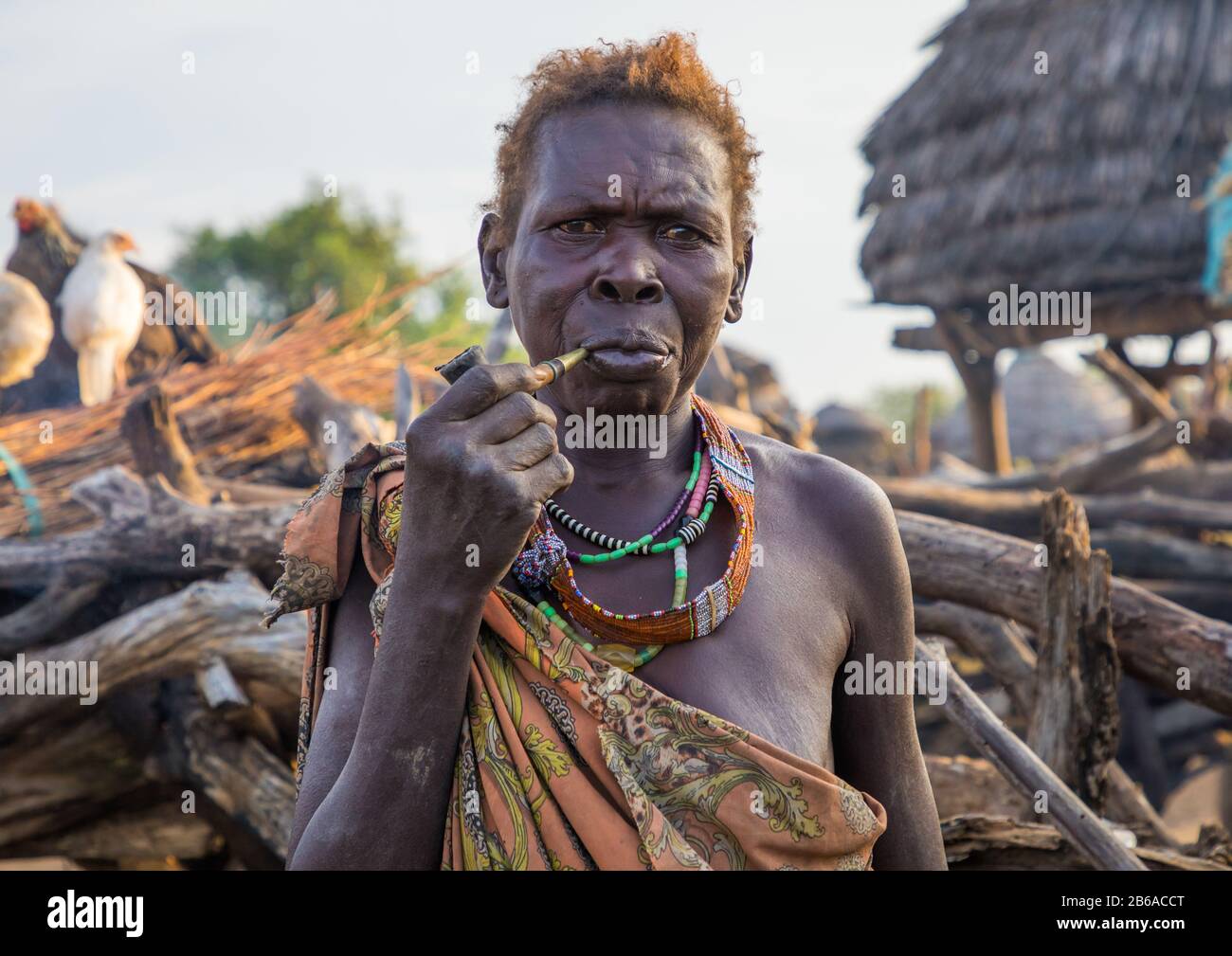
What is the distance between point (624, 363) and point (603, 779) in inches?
24.0

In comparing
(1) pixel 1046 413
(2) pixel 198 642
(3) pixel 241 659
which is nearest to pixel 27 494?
(2) pixel 198 642

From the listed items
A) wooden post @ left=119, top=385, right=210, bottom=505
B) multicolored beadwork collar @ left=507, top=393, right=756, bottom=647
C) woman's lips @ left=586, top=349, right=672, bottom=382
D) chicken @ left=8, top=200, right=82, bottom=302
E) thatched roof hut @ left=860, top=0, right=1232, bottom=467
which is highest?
thatched roof hut @ left=860, top=0, right=1232, bottom=467

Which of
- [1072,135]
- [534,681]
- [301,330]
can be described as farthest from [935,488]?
[1072,135]

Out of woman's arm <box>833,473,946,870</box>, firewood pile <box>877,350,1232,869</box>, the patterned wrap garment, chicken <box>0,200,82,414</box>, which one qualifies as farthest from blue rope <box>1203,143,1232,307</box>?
the patterned wrap garment

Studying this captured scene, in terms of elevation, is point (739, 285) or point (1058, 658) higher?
point (739, 285)

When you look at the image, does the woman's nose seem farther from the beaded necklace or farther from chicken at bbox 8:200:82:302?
chicken at bbox 8:200:82:302

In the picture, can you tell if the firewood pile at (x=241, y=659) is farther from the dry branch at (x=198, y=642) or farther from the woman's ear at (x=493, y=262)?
the woman's ear at (x=493, y=262)

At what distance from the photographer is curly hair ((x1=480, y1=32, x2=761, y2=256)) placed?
76.0 inches

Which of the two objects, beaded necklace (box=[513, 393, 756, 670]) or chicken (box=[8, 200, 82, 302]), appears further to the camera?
chicken (box=[8, 200, 82, 302])

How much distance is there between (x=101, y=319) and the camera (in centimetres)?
553

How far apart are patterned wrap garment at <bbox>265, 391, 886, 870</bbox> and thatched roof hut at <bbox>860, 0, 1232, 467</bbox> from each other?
6984mm

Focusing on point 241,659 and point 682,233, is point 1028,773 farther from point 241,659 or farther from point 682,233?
point 241,659

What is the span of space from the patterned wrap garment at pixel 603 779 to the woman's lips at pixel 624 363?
37 cm

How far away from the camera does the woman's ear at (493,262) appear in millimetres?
2072
